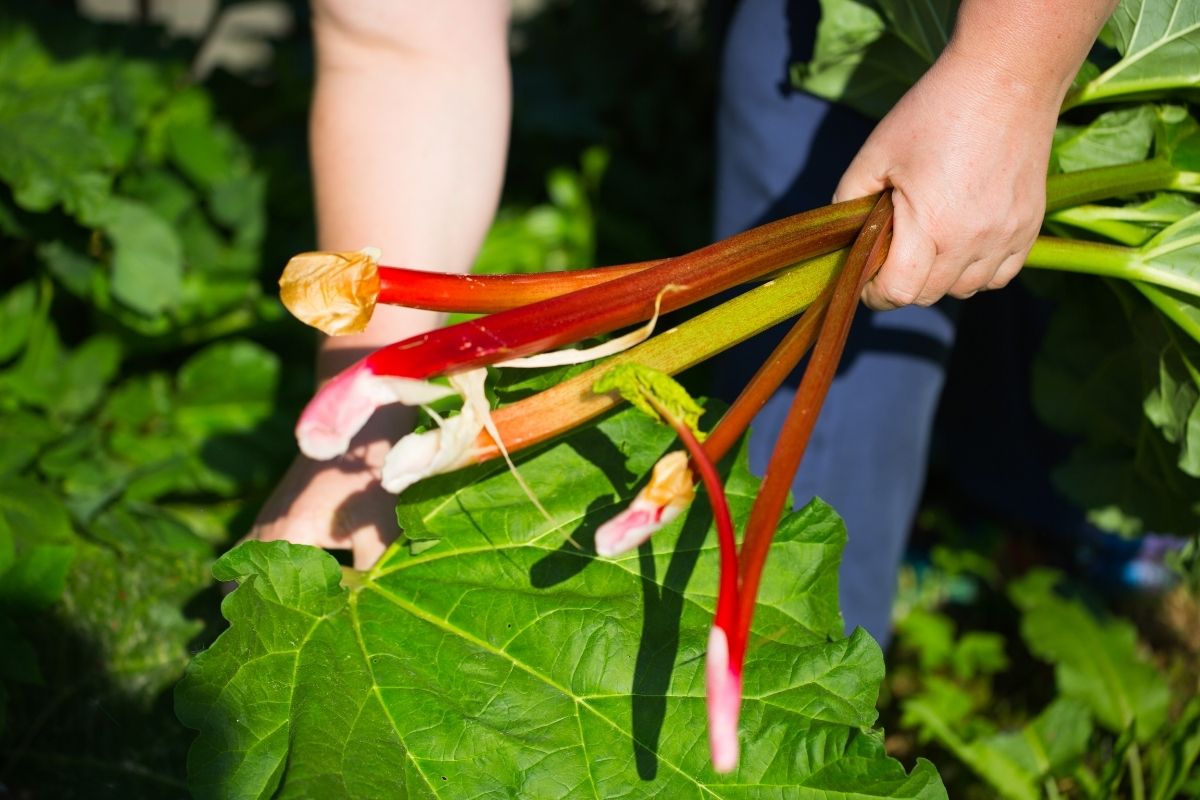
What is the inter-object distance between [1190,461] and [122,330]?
1.87m

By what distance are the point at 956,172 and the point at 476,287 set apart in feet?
1.59

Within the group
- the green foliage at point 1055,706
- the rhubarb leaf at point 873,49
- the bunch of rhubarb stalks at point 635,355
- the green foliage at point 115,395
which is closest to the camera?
the bunch of rhubarb stalks at point 635,355

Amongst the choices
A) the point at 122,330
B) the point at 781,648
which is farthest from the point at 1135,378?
the point at 122,330

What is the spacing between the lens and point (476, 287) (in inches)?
46.4

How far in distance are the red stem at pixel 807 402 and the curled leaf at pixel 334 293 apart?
39 cm

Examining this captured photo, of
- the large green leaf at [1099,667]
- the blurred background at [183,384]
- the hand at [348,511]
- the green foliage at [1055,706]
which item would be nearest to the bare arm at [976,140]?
the hand at [348,511]

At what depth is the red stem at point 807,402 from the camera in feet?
A: 3.43

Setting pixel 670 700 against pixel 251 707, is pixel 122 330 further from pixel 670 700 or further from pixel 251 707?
pixel 670 700

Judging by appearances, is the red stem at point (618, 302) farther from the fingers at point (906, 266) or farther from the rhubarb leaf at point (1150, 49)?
the rhubarb leaf at point (1150, 49)

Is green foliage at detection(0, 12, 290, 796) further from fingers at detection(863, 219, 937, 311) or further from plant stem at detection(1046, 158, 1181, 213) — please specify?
plant stem at detection(1046, 158, 1181, 213)

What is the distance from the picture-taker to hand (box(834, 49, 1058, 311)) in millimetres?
1201

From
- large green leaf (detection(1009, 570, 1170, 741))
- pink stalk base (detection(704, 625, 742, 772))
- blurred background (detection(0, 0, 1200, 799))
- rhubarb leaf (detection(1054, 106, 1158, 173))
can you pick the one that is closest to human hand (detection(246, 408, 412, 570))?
blurred background (detection(0, 0, 1200, 799))

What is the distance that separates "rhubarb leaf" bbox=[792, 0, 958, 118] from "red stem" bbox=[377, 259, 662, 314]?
53 centimetres

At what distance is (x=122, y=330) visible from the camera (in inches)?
93.0
